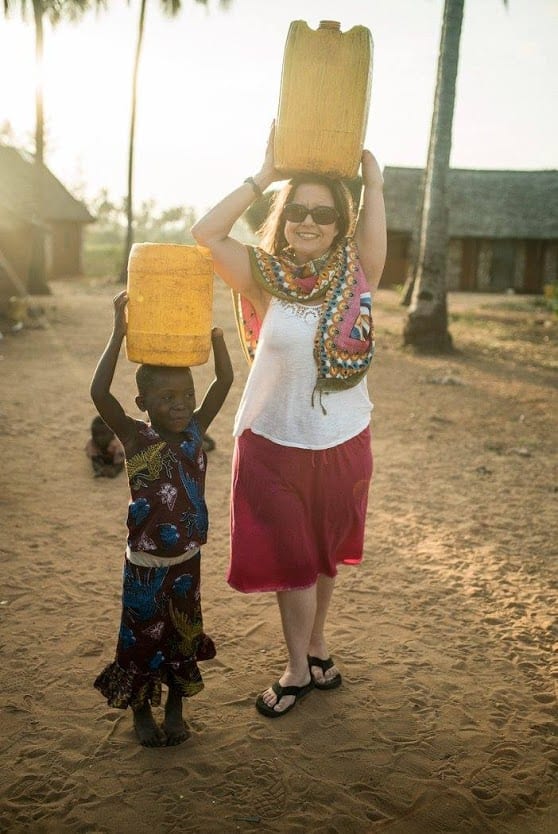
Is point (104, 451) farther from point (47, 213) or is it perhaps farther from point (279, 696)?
point (47, 213)

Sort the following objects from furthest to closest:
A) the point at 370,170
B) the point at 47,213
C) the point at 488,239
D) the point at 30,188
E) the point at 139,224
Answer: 1. the point at 139,224
2. the point at 488,239
3. the point at 47,213
4. the point at 30,188
5. the point at 370,170

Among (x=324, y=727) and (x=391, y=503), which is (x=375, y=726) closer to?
(x=324, y=727)

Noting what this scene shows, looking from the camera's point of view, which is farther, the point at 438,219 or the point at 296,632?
the point at 438,219

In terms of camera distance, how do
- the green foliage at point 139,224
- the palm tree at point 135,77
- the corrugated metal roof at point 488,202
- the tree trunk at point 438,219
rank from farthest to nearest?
1. the green foliage at point 139,224
2. the corrugated metal roof at point 488,202
3. the palm tree at point 135,77
4. the tree trunk at point 438,219

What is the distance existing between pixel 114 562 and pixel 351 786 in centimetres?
205

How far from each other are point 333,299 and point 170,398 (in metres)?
0.66

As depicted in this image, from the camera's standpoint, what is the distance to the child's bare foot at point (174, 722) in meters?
2.43

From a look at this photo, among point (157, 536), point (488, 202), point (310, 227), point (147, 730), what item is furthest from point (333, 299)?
point (488, 202)

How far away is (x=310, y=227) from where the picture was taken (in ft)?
8.14

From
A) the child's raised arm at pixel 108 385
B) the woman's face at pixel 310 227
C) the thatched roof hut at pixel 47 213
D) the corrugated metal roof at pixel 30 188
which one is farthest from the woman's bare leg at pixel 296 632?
the corrugated metal roof at pixel 30 188

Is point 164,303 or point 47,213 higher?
point 47,213

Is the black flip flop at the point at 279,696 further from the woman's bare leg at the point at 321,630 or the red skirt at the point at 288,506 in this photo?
the red skirt at the point at 288,506

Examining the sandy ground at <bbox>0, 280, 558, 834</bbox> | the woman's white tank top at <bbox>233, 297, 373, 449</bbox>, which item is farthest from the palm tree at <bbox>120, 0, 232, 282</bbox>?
the woman's white tank top at <bbox>233, 297, 373, 449</bbox>

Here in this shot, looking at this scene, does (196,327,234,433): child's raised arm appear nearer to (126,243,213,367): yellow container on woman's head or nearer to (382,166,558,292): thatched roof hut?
(126,243,213,367): yellow container on woman's head
